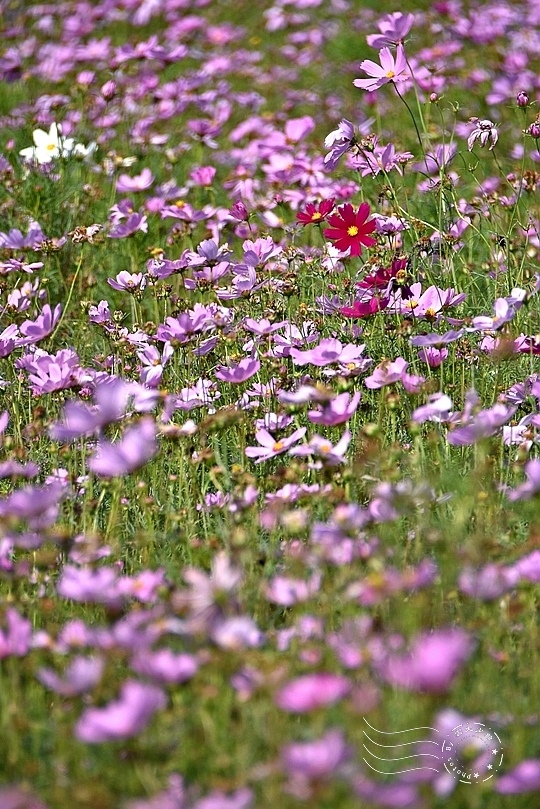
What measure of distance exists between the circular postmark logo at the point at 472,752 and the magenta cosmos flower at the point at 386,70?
63.6 inches

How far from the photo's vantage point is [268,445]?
2006 millimetres

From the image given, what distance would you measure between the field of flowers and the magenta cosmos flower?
0.04 ft

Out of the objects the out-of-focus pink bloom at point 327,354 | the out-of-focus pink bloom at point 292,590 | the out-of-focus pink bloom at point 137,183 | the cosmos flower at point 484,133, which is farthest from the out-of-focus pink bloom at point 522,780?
the out-of-focus pink bloom at point 137,183

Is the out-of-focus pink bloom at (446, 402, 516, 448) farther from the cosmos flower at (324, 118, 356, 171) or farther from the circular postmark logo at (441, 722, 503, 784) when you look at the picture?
the cosmos flower at (324, 118, 356, 171)

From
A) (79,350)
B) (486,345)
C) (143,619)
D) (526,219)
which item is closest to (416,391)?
(486,345)

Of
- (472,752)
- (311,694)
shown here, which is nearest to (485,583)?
(472,752)

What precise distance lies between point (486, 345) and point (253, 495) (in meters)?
0.75

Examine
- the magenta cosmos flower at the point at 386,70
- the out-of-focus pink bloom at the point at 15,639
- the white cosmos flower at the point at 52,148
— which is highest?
the magenta cosmos flower at the point at 386,70

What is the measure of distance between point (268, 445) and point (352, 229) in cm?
64

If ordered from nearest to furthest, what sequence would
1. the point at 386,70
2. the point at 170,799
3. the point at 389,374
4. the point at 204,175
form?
1. the point at 170,799
2. the point at 389,374
3. the point at 386,70
4. the point at 204,175

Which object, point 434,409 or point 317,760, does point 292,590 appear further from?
point 434,409

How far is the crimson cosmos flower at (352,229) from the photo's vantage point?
238 centimetres

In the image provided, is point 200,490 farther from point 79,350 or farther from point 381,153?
point 381,153

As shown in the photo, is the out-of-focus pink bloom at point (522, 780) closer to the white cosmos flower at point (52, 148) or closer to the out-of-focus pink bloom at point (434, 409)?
the out-of-focus pink bloom at point (434, 409)
